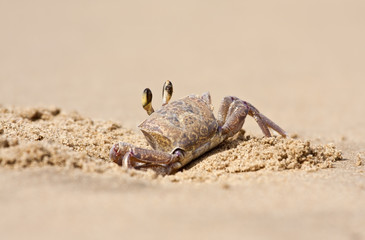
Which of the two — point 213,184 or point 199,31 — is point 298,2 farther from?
point 213,184

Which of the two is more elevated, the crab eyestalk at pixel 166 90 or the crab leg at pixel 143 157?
the crab eyestalk at pixel 166 90

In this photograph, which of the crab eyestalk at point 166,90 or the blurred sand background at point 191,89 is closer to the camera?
the blurred sand background at point 191,89

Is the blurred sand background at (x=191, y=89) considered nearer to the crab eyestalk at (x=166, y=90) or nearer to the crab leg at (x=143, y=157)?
the crab leg at (x=143, y=157)

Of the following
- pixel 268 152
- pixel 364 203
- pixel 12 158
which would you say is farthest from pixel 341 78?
pixel 12 158

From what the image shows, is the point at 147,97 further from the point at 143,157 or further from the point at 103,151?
the point at 103,151

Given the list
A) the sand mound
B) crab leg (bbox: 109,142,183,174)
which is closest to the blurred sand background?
the sand mound

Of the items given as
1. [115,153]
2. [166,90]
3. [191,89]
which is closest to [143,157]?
[115,153]

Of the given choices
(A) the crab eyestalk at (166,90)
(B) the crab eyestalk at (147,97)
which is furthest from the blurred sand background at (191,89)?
(A) the crab eyestalk at (166,90)
